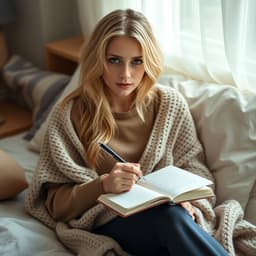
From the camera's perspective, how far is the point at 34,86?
221 cm

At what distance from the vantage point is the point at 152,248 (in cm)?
133

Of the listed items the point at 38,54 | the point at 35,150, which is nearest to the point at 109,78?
the point at 35,150

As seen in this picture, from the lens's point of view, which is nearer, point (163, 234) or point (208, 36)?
point (163, 234)

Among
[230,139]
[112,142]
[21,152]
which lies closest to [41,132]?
[21,152]

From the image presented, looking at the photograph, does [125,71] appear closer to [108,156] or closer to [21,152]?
[108,156]

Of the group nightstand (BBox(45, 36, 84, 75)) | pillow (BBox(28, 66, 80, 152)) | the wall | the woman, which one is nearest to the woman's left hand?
the woman

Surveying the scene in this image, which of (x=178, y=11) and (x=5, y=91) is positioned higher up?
(x=178, y=11)

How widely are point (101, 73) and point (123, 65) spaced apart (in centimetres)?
7

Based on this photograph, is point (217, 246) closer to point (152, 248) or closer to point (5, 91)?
point (152, 248)

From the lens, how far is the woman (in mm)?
1361

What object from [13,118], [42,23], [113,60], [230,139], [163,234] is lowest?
[13,118]

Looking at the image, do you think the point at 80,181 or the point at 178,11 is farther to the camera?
the point at 178,11

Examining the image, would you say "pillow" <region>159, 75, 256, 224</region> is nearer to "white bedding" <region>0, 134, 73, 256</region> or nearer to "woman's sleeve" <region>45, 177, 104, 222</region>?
"woman's sleeve" <region>45, 177, 104, 222</region>

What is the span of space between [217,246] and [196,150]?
0.37m
